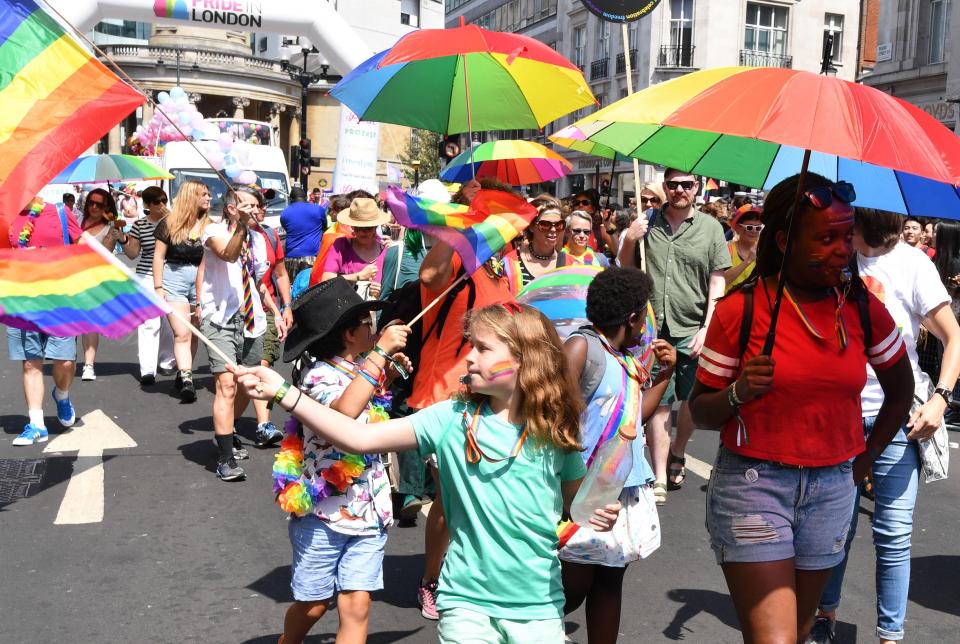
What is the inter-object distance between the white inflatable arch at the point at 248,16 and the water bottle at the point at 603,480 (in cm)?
1222

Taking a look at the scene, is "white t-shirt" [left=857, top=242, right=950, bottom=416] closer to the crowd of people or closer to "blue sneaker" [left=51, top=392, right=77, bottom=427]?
the crowd of people

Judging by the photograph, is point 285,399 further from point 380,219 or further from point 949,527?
point 949,527

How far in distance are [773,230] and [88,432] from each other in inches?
255

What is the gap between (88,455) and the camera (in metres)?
7.64

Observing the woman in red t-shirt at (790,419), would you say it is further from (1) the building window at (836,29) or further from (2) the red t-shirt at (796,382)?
(1) the building window at (836,29)

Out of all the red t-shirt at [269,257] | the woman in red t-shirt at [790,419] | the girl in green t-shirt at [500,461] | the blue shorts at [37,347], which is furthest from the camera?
the red t-shirt at [269,257]

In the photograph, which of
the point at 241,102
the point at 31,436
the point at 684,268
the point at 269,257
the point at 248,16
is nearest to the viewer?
the point at 684,268

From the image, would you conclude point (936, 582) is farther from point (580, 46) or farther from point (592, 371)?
point (580, 46)

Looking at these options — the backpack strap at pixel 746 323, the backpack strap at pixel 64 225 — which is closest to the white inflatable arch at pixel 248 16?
the backpack strap at pixel 64 225

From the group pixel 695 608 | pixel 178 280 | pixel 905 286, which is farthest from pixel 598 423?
pixel 178 280

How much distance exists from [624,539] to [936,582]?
8.25ft

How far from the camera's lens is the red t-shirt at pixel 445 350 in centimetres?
462

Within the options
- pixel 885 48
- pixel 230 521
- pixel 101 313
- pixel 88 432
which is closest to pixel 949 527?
pixel 230 521

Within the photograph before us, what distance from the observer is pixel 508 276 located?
527 centimetres
